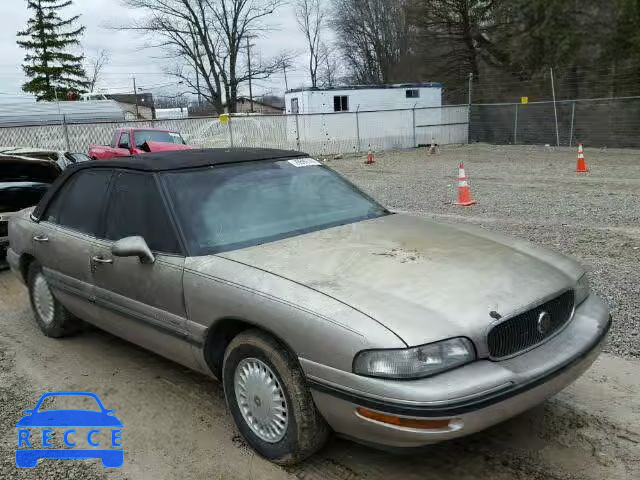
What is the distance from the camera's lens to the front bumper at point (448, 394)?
2.37 meters

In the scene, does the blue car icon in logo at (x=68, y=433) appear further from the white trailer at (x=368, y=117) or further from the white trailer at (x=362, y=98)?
the white trailer at (x=362, y=98)

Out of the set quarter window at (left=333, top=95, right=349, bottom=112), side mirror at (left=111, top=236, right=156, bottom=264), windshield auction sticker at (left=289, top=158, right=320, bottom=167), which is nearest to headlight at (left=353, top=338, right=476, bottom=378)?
side mirror at (left=111, top=236, right=156, bottom=264)

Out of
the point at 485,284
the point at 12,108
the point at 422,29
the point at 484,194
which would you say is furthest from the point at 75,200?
the point at 422,29

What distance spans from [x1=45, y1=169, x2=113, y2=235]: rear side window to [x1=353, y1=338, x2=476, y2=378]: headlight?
245 cm

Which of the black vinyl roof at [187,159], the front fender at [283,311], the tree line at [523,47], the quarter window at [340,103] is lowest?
the front fender at [283,311]

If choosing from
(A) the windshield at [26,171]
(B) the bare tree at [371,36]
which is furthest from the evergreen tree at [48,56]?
(A) the windshield at [26,171]

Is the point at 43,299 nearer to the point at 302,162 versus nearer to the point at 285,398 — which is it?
the point at 302,162

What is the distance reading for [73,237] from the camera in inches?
168

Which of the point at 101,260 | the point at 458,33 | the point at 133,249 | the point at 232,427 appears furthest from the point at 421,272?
the point at 458,33

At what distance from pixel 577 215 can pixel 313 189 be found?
6.44 m

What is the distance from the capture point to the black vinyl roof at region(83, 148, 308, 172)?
151 inches

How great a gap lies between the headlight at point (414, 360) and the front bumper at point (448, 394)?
1.2 inches

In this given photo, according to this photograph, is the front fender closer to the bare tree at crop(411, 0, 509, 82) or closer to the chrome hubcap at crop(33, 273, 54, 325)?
the chrome hubcap at crop(33, 273, 54, 325)

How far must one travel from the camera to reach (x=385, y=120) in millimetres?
27875
